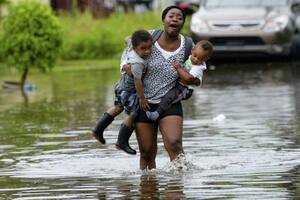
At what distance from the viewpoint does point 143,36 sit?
1136 centimetres

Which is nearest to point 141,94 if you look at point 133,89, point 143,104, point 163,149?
point 143,104

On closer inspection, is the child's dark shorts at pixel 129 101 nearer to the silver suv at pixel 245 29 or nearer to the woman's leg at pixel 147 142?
the woman's leg at pixel 147 142

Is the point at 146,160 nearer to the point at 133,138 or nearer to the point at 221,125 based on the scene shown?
the point at 133,138

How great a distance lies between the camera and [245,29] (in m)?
26.8

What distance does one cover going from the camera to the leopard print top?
11.6 meters

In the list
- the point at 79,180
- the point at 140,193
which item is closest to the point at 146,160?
the point at 79,180

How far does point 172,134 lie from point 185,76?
0.55 m

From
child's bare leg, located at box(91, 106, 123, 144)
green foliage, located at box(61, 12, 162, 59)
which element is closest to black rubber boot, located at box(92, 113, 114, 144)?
child's bare leg, located at box(91, 106, 123, 144)

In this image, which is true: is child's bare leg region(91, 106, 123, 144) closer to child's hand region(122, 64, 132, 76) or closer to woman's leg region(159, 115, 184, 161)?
child's hand region(122, 64, 132, 76)

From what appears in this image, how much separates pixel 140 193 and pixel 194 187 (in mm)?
522

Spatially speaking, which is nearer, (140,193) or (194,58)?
(140,193)

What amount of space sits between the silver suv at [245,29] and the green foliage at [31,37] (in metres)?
3.49

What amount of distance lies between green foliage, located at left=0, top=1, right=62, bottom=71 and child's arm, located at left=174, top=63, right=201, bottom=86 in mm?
A: 13618

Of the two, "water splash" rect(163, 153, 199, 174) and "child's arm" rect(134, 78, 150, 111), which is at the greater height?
"child's arm" rect(134, 78, 150, 111)
